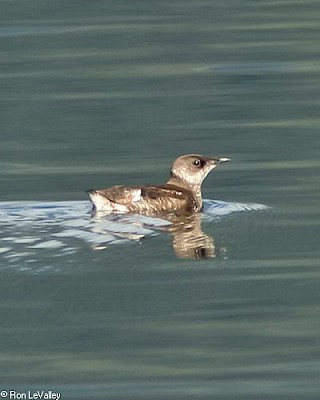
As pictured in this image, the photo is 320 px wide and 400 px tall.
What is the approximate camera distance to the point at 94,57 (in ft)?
75.8

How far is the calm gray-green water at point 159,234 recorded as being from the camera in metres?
8.41

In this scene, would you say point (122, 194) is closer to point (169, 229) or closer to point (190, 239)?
point (169, 229)

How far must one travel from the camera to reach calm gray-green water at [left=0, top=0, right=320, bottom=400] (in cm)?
841

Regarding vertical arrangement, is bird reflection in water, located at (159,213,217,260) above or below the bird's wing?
below

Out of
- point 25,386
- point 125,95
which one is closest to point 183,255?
point 25,386

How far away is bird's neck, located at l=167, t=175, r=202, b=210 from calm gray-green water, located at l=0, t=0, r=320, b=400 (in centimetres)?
15

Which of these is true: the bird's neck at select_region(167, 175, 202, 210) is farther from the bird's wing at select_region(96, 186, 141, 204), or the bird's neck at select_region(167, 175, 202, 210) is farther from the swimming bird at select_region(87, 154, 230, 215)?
the bird's wing at select_region(96, 186, 141, 204)

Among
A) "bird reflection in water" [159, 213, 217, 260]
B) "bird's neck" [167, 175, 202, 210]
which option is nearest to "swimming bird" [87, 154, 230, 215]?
"bird's neck" [167, 175, 202, 210]

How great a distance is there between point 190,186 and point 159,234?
58.2 inches

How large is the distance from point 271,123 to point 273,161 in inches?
92.4

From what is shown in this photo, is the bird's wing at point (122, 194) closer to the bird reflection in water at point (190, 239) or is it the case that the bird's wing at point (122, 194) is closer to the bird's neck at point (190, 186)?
the bird reflection in water at point (190, 239)

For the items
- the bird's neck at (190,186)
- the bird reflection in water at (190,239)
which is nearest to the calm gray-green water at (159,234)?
the bird reflection in water at (190,239)

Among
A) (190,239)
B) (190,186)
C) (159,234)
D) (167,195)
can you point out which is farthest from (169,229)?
(190,186)

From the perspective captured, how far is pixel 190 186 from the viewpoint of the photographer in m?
12.6
